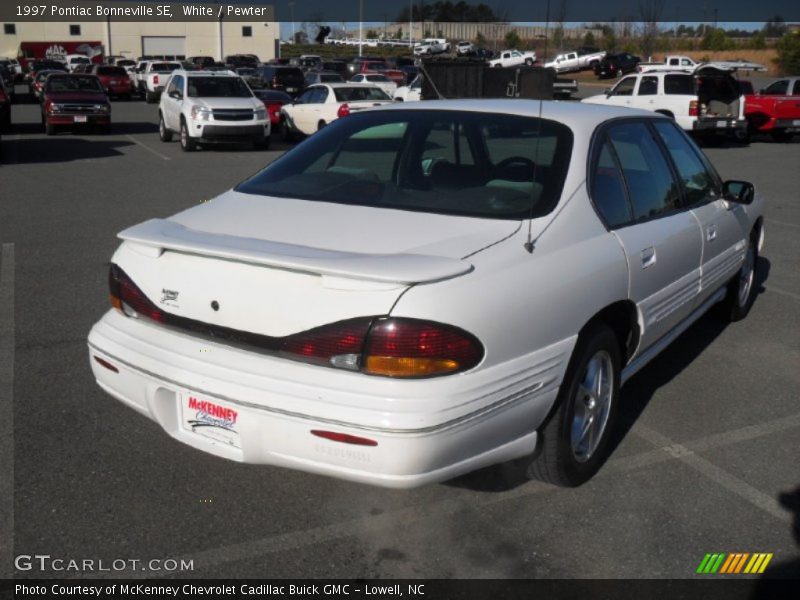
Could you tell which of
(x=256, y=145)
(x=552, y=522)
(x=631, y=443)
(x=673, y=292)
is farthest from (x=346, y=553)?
(x=256, y=145)

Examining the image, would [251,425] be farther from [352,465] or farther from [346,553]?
[346,553]

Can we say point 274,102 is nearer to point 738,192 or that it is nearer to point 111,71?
point 738,192

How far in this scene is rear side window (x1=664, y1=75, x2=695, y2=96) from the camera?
21791 mm

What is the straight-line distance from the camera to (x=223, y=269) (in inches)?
128

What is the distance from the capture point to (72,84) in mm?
23281

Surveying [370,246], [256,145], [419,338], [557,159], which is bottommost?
[256,145]

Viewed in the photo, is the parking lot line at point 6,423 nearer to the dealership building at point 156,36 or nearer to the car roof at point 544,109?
the car roof at point 544,109

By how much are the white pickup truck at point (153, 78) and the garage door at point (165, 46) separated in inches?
1448

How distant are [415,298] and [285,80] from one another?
34527 mm

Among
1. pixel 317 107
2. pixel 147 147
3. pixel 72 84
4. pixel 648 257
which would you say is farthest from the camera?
pixel 72 84

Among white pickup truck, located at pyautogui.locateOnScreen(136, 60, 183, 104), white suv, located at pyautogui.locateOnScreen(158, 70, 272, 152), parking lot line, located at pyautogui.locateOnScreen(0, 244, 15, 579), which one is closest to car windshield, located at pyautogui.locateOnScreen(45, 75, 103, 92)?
white suv, located at pyautogui.locateOnScreen(158, 70, 272, 152)

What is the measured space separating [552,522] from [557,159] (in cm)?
157

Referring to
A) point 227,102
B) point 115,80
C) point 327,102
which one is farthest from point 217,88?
point 115,80

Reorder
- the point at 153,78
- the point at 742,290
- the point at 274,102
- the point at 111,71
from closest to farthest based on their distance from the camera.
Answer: the point at 742,290 → the point at 274,102 → the point at 153,78 → the point at 111,71
